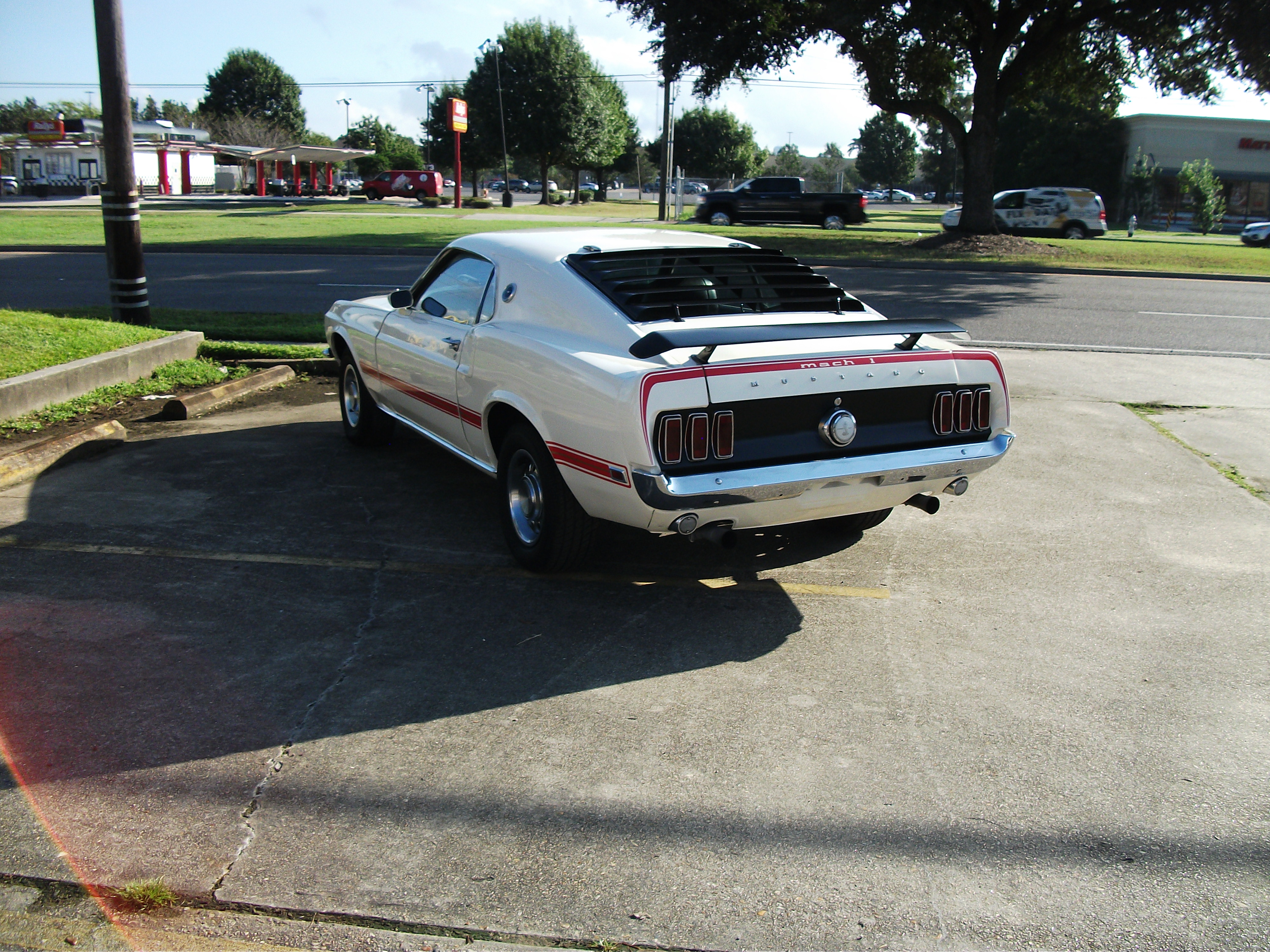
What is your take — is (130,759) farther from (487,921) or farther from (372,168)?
(372,168)

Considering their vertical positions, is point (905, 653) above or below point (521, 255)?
below

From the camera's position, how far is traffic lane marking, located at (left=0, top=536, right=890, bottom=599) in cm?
480

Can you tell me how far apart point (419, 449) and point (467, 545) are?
1998mm

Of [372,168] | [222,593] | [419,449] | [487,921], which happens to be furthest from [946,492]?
[372,168]

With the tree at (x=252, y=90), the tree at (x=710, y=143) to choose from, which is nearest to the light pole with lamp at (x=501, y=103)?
the tree at (x=710, y=143)

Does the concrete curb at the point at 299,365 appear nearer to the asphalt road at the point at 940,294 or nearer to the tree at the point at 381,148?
the asphalt road at the point at 940,294

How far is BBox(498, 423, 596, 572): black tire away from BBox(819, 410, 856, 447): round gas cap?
3.63ft

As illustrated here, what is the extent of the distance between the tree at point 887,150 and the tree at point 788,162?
1595cm

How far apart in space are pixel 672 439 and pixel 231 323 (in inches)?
356

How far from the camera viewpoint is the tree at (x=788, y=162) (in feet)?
407

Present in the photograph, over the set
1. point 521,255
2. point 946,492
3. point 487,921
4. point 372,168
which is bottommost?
point 487,921

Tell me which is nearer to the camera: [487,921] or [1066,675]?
[487,921]

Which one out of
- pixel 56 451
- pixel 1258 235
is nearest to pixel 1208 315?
pixel 56 451

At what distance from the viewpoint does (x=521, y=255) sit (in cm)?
521
